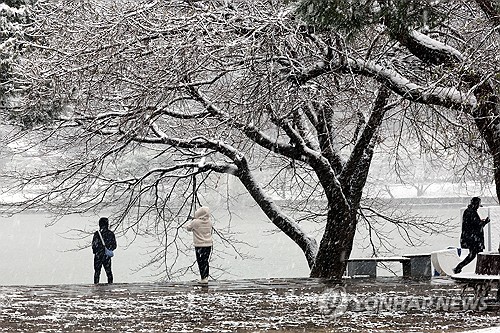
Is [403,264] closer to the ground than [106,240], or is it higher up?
closer to the ground

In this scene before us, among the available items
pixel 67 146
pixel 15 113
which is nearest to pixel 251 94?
pixel 15 113

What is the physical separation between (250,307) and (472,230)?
697cm

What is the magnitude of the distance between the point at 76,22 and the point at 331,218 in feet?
23.6

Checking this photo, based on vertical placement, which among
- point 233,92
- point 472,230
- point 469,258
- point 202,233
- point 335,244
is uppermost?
point 233,92

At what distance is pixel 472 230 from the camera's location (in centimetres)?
1762

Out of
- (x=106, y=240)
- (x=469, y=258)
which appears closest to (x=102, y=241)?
(x=106, y=240)

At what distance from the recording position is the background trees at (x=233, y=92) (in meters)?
12.8

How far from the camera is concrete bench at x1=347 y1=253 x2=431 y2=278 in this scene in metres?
18.7

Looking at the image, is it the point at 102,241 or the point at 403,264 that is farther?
the point at 403,264

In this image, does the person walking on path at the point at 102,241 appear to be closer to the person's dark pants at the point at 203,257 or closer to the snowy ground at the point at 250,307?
the snowy ground at the point at 250,307

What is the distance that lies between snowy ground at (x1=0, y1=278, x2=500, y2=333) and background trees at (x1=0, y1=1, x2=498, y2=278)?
2662mm

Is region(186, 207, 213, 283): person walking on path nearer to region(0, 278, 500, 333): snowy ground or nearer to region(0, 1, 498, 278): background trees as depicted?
region(0, 278, 500, 333): snowy ground

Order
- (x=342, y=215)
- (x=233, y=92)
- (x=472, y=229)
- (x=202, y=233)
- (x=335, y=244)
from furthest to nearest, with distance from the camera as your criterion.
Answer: (x=335, y=244)
(x=342, y=215)
(x=472, y=229)
(x=202, y=233)
(x=233, y=92)

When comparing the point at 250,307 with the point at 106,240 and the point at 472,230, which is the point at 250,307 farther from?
the point at 472,230
